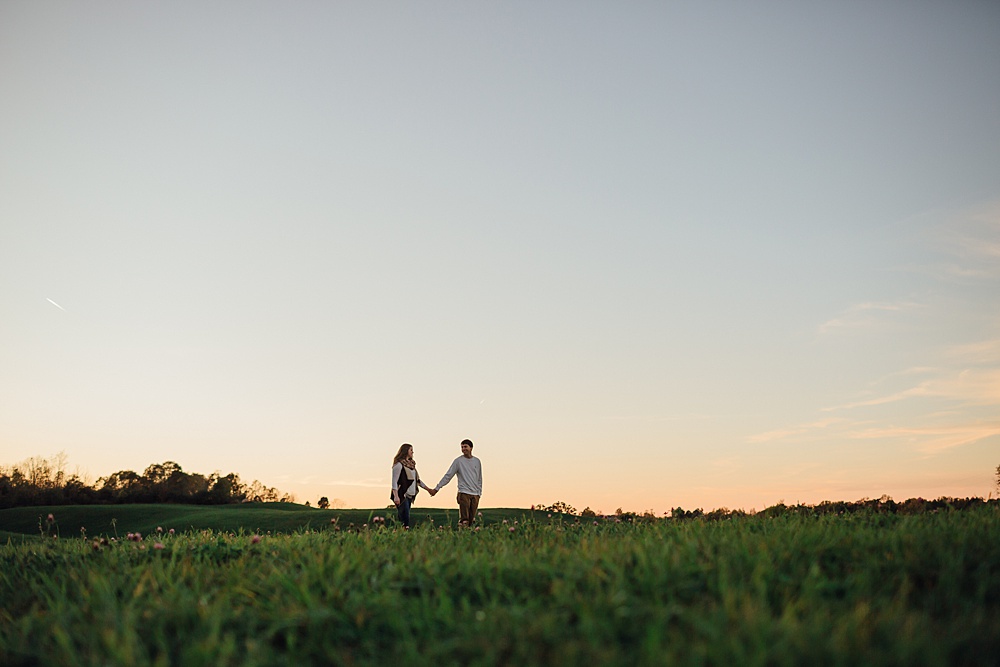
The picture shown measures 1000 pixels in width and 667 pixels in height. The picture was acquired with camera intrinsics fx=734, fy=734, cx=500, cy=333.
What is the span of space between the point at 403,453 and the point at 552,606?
46.1ft

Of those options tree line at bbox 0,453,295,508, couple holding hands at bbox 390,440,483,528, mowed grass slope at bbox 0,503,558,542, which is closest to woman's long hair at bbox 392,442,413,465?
couple holding hands at bbox 390,440,483,528

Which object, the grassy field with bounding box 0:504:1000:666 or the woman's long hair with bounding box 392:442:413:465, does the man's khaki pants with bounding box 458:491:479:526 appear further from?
the grassy field with bounding box 0:504:1000:666

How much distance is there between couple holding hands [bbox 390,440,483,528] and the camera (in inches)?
767

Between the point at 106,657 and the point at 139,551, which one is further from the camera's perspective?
the point at 139,551

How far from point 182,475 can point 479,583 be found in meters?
48.9

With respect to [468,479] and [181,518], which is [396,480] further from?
[181,518]

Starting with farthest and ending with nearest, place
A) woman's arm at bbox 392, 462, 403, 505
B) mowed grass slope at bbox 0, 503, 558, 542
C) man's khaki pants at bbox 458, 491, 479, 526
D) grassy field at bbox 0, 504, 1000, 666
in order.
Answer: mowed grass slope at bbox 0, 503, 558, 542 < man's khaki pants at bbox 458, 491, 479, 526 < woman's arm at bbox 392, 462, 403, 505 < grassy field at bbox 0, 504, 1000, 666

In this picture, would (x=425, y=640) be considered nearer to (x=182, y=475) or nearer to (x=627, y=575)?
(x=627, y=575)

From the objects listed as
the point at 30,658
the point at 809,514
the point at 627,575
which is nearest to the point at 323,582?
the point at 30,658

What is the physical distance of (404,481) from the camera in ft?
64.3

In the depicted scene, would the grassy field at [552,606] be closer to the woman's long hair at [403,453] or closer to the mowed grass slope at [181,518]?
the woman's long hair at [403,453]

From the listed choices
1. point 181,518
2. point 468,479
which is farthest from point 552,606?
point 181,518

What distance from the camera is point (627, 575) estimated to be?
22.6ft

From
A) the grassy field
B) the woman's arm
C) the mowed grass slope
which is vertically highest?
the woman's arm
